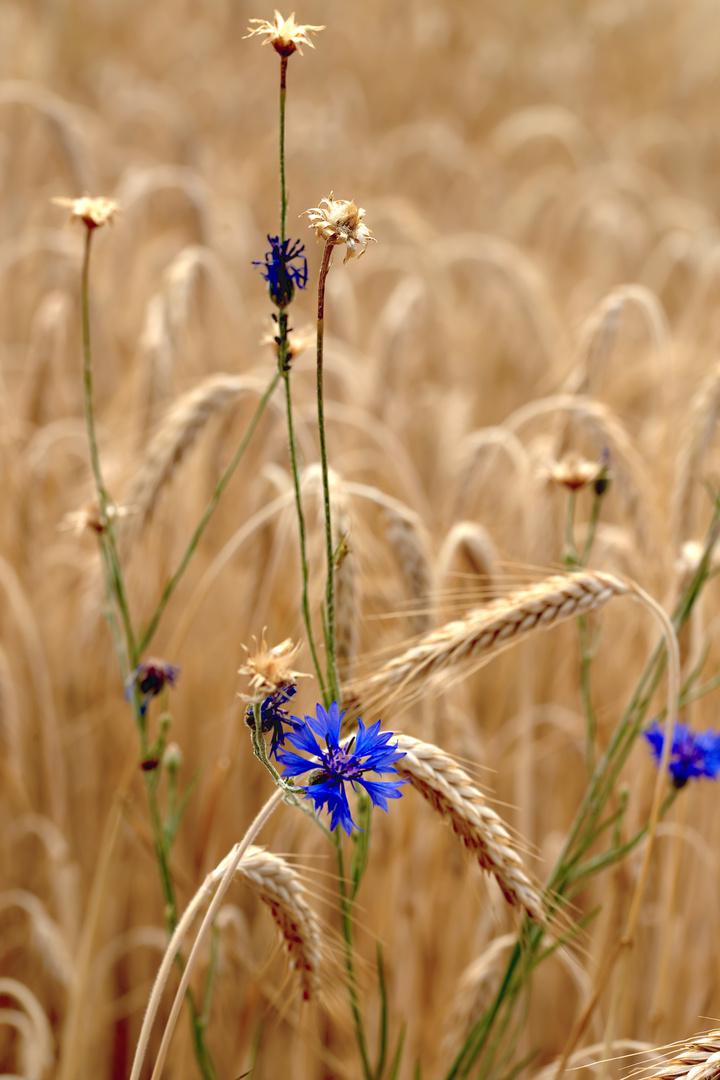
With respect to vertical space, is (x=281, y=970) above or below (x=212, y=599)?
below

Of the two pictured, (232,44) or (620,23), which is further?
(620,23)

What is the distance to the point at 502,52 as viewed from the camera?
6.93 metres

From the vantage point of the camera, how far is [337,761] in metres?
0.54

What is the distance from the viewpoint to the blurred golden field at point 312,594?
1244 mm

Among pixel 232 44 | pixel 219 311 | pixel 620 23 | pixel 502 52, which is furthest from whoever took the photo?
pixel 620 23

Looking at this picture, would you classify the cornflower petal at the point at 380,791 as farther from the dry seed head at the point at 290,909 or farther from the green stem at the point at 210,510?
the green stem at the point at 210,510

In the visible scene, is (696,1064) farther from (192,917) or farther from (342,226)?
(342,226)

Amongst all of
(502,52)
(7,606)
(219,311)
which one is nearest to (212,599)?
(7,606)

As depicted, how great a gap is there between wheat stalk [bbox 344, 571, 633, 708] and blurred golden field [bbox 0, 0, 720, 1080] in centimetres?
4

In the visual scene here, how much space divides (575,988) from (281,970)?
61cm

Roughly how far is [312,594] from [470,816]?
0.47m

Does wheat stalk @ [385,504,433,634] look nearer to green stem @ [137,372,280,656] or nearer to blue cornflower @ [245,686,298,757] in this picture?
green stem @ [137,372,280,656]

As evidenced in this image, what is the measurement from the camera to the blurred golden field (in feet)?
4.08

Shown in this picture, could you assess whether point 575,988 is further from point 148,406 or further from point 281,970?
point 148,406
